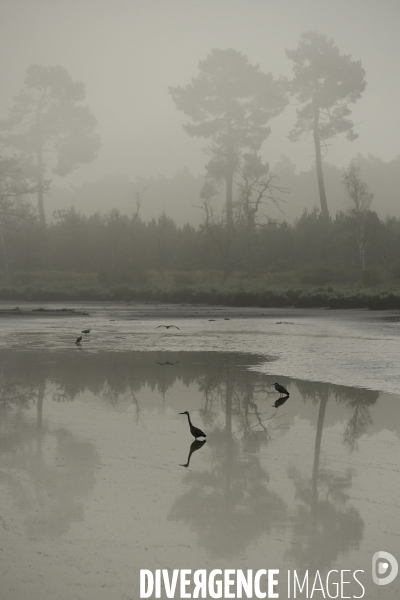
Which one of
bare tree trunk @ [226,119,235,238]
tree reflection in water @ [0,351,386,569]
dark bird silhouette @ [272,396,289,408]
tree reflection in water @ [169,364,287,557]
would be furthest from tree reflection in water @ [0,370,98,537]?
bare tree trunk @ [226,119,235,238]

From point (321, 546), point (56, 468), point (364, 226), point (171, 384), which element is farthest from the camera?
point (364, 226)

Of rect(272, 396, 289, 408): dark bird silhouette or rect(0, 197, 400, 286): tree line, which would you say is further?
rect(0, 197, 400, 286): tree line

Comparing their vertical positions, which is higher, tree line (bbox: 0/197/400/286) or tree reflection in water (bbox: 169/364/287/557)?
tree line (bbox: 0/197/400/286)

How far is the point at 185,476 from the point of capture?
4.02m

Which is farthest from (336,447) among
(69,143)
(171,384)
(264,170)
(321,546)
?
(69,143)

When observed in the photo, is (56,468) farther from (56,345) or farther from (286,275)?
(286,275)

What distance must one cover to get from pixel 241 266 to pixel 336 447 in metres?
37.4

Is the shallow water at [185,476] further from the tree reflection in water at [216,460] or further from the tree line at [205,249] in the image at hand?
the tree line at [205,249]

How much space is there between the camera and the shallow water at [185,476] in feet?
9.23

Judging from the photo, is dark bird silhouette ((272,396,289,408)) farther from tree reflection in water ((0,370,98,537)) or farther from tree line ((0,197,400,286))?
tree line ((0,197,400,286))

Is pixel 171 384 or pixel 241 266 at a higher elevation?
pixel 241 266

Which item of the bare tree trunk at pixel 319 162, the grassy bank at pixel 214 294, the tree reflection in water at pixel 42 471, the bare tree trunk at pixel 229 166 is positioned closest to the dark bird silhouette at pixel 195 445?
the tree reflection in water at pixel 42 471

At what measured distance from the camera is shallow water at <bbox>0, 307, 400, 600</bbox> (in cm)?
281

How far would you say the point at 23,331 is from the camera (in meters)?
15.7
